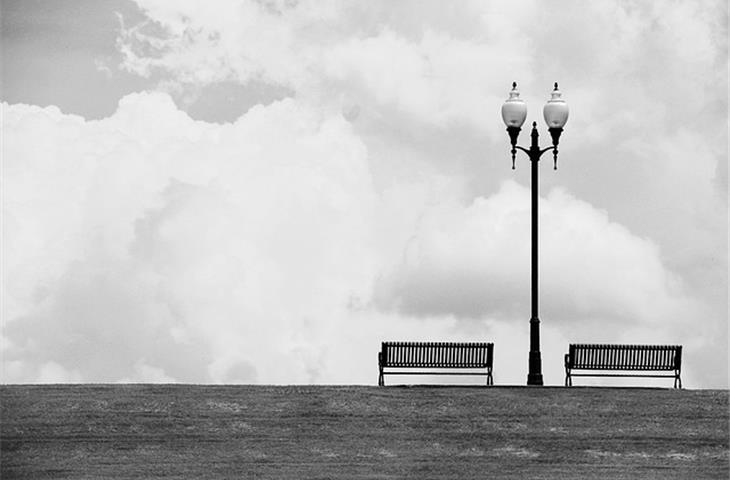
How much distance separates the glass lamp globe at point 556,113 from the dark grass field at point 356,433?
5409mm

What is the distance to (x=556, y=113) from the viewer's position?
26750mm

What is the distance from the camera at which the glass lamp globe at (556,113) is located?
26.8 meters

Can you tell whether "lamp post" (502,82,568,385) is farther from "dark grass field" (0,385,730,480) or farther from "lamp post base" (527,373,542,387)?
"dark grass field" (0,385,730,480)

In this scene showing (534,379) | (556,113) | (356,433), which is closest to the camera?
(356,433)

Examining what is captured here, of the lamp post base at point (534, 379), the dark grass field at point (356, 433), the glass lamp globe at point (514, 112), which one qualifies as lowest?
the dark grass field at point (356, 433)

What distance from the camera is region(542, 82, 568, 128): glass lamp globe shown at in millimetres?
26750

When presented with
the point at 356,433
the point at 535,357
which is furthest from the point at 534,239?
the point at 356,433

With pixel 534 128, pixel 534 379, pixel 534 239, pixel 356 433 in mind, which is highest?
pixel 534 128

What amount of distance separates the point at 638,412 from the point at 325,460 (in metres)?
5.41

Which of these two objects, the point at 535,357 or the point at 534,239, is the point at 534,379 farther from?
the point at 534,239

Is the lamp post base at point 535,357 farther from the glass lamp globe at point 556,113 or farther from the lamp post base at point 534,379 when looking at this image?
the glass lamp globe at point 556,113

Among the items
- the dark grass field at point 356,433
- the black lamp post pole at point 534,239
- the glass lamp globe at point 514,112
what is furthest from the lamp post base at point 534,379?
the glass lamp globe at point 514,112

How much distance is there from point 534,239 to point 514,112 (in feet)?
7.84

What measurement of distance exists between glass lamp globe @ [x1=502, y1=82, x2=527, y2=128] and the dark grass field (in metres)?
5.37
